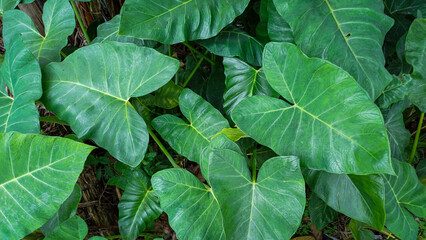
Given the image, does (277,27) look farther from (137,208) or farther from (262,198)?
(137,208)

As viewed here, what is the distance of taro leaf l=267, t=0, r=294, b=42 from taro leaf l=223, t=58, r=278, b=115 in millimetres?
127

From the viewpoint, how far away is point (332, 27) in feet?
2.97

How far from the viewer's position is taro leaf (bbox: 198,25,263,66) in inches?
44.6

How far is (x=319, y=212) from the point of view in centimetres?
123

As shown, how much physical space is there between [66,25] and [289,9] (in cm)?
73

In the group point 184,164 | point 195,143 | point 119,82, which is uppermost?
point 119,82

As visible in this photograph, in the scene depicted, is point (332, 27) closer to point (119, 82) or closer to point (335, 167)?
point (335, 167)

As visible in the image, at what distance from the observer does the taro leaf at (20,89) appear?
90 cm

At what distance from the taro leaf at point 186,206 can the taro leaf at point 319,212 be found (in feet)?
1.58

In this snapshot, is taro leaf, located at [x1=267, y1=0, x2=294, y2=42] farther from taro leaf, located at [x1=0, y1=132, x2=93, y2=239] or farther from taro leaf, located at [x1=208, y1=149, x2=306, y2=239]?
taro leaf, located at [x1=0, y1=132, x2=93, y2=239]

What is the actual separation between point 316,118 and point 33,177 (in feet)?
2.37

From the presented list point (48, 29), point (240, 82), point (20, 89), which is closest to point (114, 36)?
point (48, 29)

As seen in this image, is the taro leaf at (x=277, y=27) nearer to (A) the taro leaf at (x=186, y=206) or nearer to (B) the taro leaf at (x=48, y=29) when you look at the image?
(A) the taro leaf at (x=186, y=206)

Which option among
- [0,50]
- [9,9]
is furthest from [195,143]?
[0,50]
